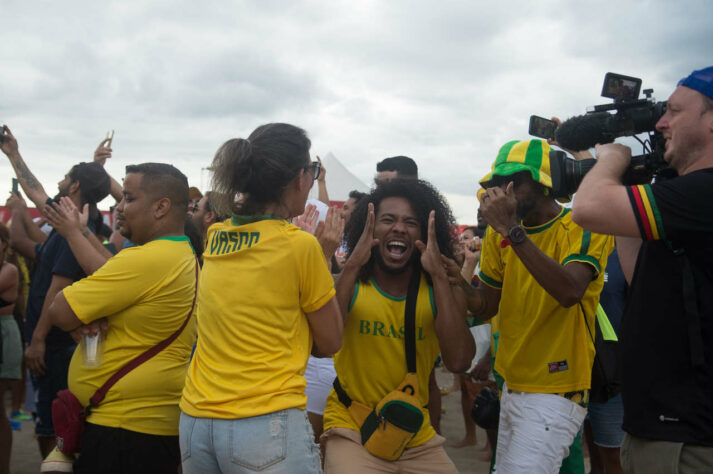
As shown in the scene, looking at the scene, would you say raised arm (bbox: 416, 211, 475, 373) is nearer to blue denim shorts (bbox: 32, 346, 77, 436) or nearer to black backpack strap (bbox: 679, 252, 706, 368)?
black backpack strap (bbox: 679, 252, 706, 368)

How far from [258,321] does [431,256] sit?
1.11 metres

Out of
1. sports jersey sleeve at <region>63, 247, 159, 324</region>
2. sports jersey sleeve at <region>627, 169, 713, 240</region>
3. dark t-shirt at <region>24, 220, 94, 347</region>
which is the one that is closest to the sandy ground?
dark t-shirt at <region>24, 220, 94, 347</region>

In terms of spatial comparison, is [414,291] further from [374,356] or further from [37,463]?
[37,463]

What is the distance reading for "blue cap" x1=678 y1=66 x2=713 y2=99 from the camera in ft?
7.06

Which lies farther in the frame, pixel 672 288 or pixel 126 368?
pixel 126 368

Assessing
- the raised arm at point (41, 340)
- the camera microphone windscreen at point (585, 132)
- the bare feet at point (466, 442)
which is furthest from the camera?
the bare feet at point (466, 442)

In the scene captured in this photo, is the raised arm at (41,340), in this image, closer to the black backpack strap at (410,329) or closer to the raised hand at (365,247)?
the raised hand at (365,247)

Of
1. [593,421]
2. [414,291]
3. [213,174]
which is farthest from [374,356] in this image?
[593,421]

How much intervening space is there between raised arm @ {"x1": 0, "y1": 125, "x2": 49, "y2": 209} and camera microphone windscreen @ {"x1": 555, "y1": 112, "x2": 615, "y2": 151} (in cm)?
408

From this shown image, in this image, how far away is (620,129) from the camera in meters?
2.54

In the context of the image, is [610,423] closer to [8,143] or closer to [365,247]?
[365,247]

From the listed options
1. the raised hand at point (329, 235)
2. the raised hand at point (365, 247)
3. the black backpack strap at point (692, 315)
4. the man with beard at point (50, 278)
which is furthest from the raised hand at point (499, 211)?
the man with beard at point (50, 278)

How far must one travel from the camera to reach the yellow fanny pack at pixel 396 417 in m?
2.91

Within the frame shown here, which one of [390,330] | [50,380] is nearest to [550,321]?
[390,330]
